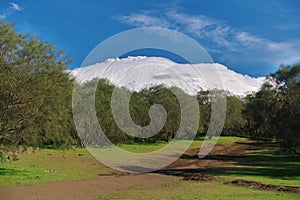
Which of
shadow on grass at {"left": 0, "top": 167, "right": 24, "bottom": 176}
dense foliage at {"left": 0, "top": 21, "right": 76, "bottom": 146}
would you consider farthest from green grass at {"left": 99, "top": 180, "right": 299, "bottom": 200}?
shadow on grass at {"left": 0, "top": 167, "right": 24, "bottom": 176}

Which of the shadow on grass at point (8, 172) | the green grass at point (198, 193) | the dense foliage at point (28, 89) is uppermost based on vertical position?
the dense foliage at point (28, 89)

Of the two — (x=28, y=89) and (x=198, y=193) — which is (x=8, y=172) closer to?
(x=28, y=89)

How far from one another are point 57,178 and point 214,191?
1046 centimetres

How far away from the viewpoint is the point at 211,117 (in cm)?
8469

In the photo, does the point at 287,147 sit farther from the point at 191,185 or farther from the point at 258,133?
the point at 258,133

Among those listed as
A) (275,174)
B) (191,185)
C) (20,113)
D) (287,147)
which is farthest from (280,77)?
(20,113)

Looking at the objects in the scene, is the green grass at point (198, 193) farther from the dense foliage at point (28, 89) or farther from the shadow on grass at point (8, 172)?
the shadow on grass at point (8, 172)

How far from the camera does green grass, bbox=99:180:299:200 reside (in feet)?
54.1

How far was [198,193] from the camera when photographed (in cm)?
1772

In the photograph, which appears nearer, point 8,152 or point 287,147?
point 8,152

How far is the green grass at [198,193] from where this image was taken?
54.1 feet

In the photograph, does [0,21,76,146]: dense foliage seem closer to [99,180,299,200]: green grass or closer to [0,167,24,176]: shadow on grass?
[0,167,24,176]: shadow on grass

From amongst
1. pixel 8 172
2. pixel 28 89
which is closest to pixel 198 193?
pixel 28 89

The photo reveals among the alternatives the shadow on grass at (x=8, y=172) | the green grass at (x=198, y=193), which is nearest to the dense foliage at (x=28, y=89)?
the shadow on grass at (x=8, y=172)
